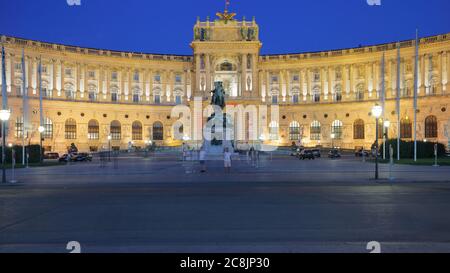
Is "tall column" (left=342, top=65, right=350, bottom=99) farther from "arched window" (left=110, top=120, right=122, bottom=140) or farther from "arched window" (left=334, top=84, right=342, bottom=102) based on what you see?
"arched window" (left=110, top=120, right=122, bottom=140)

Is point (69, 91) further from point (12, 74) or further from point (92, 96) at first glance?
point (12, 74)

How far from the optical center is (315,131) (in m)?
124

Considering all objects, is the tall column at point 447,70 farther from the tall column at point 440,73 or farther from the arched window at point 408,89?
the arched window at point 408,89

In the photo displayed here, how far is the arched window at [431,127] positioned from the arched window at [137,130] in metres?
66.4

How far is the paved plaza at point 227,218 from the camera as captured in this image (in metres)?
12.2

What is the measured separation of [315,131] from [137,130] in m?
44.3

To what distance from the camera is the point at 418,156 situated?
206 ft

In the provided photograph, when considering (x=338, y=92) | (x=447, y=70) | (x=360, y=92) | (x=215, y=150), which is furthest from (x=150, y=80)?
(x=447, y=70)

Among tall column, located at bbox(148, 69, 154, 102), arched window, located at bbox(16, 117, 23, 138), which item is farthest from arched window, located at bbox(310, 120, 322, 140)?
arched window, located at bbox(16, 117, 23, 138)

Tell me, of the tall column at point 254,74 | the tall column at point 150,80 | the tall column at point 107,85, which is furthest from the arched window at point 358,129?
the tall column at point 107,85

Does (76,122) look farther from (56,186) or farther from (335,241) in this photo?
(335,241)
